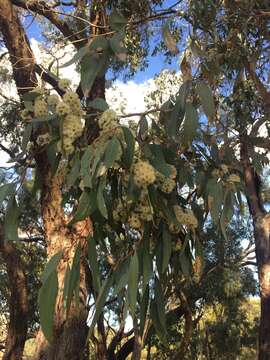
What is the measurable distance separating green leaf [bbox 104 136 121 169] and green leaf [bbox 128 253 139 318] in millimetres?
368

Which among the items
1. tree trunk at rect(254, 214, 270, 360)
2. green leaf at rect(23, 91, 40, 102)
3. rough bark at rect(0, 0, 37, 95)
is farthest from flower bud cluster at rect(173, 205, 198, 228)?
tree trunk at rect(254, 214, 270, 360)

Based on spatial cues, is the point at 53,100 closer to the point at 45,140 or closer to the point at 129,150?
the point at 45,140

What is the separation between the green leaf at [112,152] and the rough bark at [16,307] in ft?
18.2

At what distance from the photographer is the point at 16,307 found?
737 cm

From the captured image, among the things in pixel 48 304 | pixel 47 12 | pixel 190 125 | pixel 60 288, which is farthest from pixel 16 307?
pixel 48 304

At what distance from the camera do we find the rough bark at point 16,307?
7.25 meters

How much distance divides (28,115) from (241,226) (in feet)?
33.4

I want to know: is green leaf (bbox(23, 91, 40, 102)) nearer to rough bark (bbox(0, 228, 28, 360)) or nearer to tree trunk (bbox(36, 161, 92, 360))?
tree trunk (bbox(36, 161, 92, 360))

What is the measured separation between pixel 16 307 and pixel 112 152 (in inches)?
232

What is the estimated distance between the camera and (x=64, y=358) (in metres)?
4.18

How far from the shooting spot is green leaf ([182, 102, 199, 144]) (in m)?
2.32

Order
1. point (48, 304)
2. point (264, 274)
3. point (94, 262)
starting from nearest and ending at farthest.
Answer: point (48, 304), point (94, 262), point (264, 274)

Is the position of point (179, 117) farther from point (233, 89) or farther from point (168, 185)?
point (233, 89)

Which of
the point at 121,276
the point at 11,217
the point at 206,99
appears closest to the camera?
the point at 121,276
